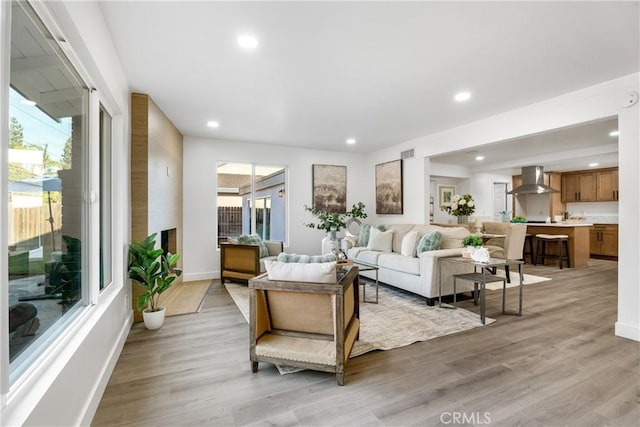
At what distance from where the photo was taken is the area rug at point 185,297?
3699mm

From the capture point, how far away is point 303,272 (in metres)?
2.13

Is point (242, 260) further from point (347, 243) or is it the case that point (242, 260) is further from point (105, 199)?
point (105, 199)

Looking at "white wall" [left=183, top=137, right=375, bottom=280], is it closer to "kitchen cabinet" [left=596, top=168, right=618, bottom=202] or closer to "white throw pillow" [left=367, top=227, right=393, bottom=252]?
"white throw pillow" [left=367, top=227, right=393, bottom=252]

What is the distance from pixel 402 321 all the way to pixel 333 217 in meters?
2.54

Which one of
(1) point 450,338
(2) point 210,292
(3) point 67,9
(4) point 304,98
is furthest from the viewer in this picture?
(2) point 210,292

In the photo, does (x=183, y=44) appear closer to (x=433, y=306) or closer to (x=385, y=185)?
(x=433, y=306)

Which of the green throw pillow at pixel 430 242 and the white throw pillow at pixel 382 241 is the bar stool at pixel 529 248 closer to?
the white throw pillow at pixel 382 241

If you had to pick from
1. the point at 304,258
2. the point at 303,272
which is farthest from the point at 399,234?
the point at 303,272

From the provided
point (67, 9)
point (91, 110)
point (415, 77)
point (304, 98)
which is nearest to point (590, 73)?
point (415, 77)

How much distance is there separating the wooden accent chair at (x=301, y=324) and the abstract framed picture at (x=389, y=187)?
13.0 ft

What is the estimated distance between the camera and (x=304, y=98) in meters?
3.58

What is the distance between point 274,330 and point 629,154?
375 cm

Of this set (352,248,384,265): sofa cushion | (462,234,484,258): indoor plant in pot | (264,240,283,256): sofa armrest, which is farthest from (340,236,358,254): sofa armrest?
(462,234,484,258): indoor plant in pot

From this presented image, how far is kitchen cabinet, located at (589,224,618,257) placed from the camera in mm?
7418
